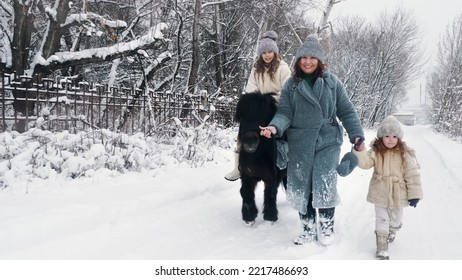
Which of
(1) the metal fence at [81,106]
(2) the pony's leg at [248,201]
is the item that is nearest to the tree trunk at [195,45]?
(1) the metal fence at [81,106]

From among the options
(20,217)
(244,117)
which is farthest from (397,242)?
(20,217)

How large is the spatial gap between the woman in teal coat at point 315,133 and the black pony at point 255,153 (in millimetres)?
216

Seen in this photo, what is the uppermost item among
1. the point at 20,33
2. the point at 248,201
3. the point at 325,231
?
the point at 20,33

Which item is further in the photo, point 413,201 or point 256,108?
point 256,108

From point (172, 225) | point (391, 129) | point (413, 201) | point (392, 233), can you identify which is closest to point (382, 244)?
point (392, 233)

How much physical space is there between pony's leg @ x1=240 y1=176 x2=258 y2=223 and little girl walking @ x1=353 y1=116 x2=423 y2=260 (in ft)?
3.89

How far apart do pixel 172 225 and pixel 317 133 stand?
1804 mm

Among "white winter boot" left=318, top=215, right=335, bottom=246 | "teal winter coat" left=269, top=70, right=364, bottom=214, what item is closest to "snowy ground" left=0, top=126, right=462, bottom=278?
"white winter boot" left=318, top=215, right=335, bottom=246

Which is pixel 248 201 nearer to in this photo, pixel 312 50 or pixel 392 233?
pixel 392 233

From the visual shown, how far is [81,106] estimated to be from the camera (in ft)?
24.6

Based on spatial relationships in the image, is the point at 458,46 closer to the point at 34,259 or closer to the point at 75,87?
the point at 75,87

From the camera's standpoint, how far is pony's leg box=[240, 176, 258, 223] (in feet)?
12.6

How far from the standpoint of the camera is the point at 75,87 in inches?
283

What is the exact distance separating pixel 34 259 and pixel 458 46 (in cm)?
2637
